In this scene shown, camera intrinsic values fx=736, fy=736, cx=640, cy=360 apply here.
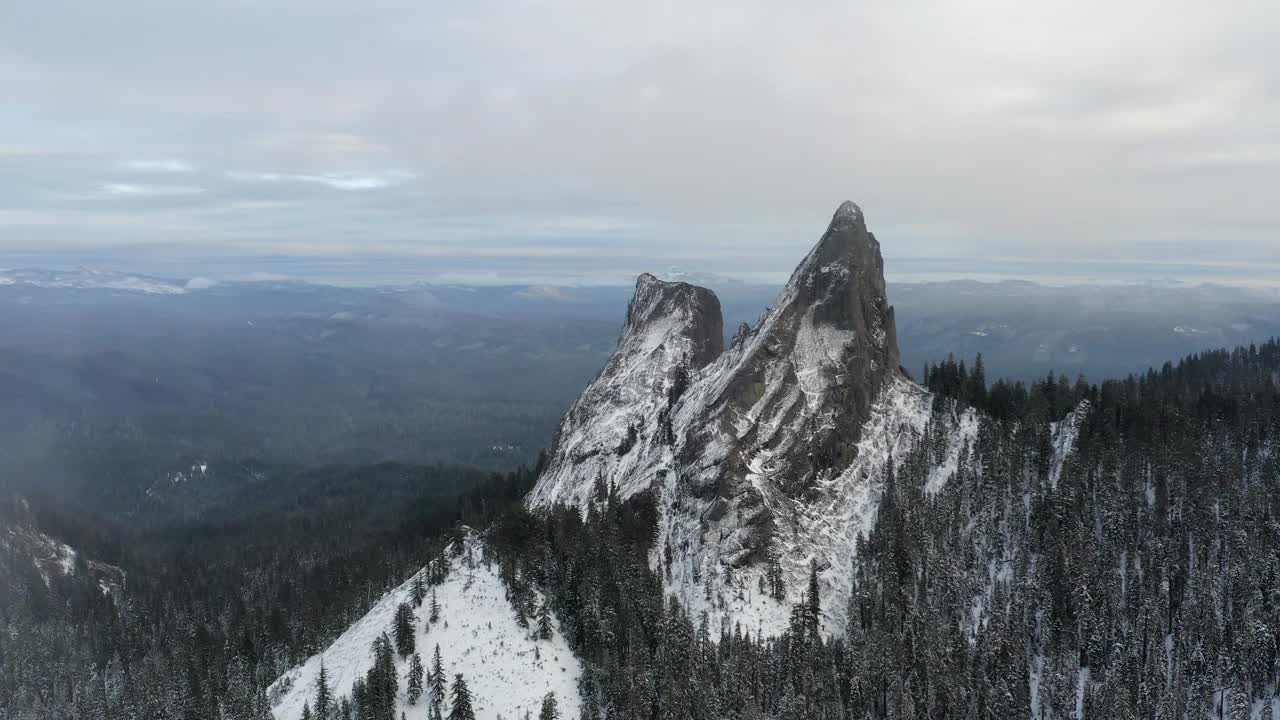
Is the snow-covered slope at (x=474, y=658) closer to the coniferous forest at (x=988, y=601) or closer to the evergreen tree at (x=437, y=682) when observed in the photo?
the evergreen tree at (x=437, y=682)

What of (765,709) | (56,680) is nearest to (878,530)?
(765,709)


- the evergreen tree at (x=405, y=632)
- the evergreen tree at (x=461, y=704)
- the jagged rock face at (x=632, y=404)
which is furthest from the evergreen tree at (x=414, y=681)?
the jagged rock face at (x=632, y=404)

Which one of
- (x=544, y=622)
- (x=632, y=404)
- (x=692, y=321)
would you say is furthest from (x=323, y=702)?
(x=692, y=321)

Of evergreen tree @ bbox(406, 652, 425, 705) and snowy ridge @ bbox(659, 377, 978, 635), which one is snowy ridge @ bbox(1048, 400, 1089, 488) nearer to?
snowy ridge @ bbox(659, 377, 978, 635)

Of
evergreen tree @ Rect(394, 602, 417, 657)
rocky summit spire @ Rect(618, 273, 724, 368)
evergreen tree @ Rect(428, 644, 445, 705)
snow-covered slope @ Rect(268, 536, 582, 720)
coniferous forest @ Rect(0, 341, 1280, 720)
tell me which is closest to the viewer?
evergreen tree @ Rect(428, 644, 445, 705)

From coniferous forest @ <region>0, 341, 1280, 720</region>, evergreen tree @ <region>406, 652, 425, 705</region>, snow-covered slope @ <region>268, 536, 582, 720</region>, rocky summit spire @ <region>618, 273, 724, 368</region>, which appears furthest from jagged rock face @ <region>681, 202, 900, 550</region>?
evergreen tree @ <region>406, 652, 425, 705</region>

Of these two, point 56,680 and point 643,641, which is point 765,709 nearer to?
point 643,641
